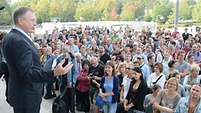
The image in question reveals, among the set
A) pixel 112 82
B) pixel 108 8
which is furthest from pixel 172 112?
pixel 108 8

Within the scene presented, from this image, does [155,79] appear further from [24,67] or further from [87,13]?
[87,13]

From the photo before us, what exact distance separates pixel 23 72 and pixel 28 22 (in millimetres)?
413

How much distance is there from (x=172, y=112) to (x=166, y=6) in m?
42.2

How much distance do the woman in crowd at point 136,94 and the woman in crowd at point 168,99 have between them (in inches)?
18.6

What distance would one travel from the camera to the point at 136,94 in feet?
13.7

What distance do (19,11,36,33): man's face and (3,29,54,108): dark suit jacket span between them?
0.06 m

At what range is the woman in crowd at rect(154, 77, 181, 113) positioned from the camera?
11.7ft

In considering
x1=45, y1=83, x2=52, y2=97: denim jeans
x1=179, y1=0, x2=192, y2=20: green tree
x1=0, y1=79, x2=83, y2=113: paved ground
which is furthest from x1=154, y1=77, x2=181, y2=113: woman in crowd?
x1=179, y1=0, x2=192, y2=20: green tree

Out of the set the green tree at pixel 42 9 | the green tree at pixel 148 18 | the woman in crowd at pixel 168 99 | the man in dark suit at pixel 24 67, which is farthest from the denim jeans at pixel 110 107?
the green tree at pixel 148 18

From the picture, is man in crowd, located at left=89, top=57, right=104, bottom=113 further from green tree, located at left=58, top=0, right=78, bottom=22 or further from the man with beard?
green tree, located at left=58, top=0, right=78, bottom=22

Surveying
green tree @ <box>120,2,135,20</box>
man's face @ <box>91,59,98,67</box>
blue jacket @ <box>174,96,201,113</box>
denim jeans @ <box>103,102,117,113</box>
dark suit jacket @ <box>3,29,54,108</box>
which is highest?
green tree @ <box>120,2,135,20</box>

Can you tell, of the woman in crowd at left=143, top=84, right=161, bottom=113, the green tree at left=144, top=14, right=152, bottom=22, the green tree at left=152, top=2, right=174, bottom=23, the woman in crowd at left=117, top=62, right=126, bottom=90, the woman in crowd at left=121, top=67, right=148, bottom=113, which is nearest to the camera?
the woman in crowd at left=143, top=84, right=161, bottom=113

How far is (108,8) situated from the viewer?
4278 cm

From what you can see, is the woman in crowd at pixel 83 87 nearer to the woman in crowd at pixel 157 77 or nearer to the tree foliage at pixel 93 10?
the woman in crowd at pixel 157 77
